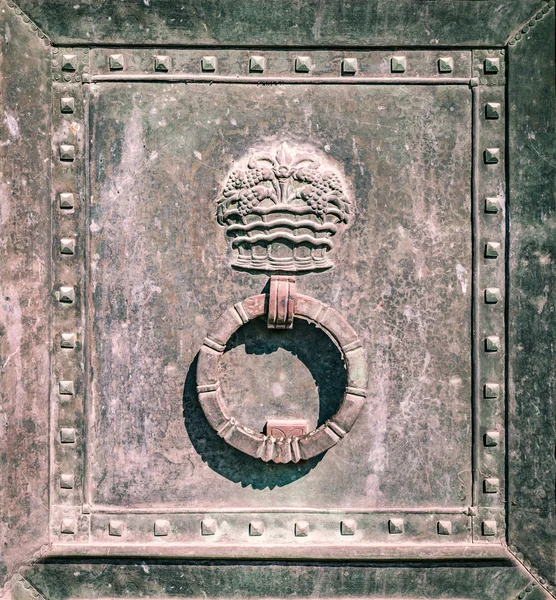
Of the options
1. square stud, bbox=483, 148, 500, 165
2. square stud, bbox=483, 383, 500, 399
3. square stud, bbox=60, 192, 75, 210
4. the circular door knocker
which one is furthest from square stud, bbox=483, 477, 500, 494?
square stud, bbox=60, 192, 75, 210

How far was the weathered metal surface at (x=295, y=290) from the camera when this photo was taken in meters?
2.52

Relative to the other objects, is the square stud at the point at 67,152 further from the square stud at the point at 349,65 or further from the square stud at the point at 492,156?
the square stud at the point at 492,156

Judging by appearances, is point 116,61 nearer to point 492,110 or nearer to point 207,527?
point 492,110

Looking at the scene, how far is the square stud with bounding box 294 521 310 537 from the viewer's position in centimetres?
257

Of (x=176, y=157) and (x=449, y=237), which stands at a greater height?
(x=176, y=157)

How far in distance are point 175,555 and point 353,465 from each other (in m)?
0.76

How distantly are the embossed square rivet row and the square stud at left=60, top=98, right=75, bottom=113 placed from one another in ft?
1.13

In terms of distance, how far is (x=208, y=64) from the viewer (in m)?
2.54

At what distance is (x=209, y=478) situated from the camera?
2.61 m

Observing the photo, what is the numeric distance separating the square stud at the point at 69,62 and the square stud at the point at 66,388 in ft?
3.93

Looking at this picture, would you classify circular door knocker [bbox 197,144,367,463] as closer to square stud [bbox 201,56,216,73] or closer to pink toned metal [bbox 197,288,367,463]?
pink toned metal [bbox 197,288,367,463]

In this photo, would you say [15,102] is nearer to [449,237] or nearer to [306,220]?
[306,220]

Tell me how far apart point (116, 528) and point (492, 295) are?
1707mm

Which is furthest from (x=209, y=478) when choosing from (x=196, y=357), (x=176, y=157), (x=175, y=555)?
(x=176, y=157)
